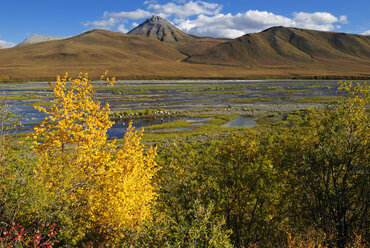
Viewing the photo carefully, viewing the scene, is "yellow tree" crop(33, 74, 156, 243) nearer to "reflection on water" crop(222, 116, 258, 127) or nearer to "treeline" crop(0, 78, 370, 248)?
"treeline" crop(0, 78, 370, 248)

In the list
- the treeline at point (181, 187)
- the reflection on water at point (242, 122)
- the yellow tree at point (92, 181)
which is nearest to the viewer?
the treeline at point (181, 187)

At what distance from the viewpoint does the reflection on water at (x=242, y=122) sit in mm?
56688

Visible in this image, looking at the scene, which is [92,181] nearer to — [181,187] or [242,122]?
[181,187]

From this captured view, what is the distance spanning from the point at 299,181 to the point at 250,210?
358 centimetres

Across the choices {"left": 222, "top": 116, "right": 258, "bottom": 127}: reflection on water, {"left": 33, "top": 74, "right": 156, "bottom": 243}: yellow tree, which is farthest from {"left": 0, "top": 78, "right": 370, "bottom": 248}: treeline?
{"left": 222, "top": 116, "right": 258, "bottom": 127}: reflection on water

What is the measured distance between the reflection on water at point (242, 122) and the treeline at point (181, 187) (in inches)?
1521

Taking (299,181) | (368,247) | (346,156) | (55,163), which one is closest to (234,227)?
(299,181)

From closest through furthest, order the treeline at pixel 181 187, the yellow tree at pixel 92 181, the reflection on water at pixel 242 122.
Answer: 1. the treeline at pixel 181 187
2. the yellow tree at pixel 92 181
3. the reflection on water at pixel 242 122

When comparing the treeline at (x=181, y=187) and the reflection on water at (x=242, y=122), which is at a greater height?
the treeline at (x=181, y=187)

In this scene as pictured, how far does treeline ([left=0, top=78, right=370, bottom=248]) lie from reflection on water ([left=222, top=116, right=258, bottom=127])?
3862cm

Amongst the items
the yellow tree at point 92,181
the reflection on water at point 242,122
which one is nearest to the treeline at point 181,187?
the yellow tree at point 92,181

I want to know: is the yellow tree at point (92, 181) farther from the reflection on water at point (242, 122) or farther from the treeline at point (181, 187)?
the reflection on water at point (242, 122)

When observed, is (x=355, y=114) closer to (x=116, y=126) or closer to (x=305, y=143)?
(x=305, y=143)

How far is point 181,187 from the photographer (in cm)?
1384
